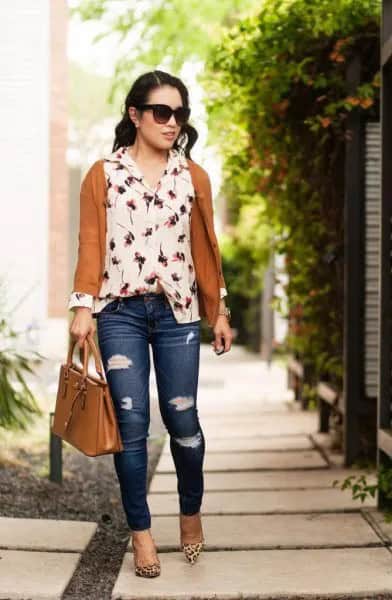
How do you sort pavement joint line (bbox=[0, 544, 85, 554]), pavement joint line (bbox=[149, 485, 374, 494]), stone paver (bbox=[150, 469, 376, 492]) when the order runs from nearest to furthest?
pavement joint line (bbox=[0, 544, 85, 554]) < pavement joint line (bbox=[149, 485, 374, 494]) < stone paver (bbox=[150, 469, 376, 492])

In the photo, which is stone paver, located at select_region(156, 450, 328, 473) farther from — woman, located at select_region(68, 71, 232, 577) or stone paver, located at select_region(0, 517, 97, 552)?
woman, located at select_region(68, 71, 232, 577)

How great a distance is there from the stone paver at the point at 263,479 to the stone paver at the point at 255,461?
0.41 feet

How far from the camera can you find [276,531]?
14.1 feet

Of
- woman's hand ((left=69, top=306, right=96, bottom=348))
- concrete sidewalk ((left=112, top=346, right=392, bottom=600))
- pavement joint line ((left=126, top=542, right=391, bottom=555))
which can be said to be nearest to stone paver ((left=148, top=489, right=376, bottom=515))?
concrete sidewalk ((left=112, top=346, right=392, bottom=600))

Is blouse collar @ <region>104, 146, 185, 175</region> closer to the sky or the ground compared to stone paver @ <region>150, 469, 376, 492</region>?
closer to the sky

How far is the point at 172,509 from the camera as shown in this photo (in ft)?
15.7

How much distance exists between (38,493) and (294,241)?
250 cm

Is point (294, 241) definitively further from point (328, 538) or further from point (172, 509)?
point (328, 538)

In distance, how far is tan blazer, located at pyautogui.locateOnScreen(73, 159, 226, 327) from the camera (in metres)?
3.50

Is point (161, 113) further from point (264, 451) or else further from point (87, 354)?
point (264, 451)

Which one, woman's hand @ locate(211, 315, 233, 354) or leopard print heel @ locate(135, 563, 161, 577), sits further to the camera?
woman's hand @ locate(211, 315, 233, 354)

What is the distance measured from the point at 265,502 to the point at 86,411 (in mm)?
1728

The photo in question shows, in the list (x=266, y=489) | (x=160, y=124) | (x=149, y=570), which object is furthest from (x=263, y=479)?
(x=160, y=124)

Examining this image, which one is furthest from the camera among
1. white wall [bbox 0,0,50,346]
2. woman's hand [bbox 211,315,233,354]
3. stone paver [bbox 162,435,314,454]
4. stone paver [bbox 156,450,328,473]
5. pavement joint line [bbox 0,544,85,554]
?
white wall [bbox 0,0,50,346]
